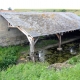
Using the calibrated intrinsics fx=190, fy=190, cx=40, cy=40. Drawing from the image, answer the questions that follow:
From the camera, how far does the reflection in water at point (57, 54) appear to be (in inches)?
571

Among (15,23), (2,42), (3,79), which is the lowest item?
(3,79)

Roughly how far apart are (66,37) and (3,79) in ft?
51.0

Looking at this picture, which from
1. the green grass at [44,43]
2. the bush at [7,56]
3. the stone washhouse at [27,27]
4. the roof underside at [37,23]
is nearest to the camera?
the bush at [7,56]

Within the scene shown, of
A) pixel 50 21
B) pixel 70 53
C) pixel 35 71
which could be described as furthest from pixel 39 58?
pixel 35 71

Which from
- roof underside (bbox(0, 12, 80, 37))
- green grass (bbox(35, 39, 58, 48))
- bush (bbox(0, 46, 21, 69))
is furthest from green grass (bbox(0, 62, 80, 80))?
green grass (bbox(35, 39, 58, 48))

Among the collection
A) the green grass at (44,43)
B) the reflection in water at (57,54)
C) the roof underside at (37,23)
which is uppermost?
the roof underside at (37,23)

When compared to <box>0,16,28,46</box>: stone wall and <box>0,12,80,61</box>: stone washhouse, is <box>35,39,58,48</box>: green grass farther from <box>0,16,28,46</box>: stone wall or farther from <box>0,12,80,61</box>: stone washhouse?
<box>0,16,28,46</box>: stone wall

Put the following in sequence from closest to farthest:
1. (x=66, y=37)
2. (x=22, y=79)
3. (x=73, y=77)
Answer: (x=73, y=77) < (x=22, y=79) < (x=66, y=37)

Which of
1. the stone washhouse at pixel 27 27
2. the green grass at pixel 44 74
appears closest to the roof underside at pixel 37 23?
the stone washhouse at pixel 27 27

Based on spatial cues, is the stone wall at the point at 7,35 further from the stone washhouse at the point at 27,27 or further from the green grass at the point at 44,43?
the green grass at the point at 44,43

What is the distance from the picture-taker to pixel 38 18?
17.0 metres

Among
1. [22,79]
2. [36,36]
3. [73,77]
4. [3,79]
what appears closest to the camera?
[73,77]

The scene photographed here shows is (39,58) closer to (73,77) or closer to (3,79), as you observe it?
(3,79)

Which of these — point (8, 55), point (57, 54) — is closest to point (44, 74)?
point (8, 55)
